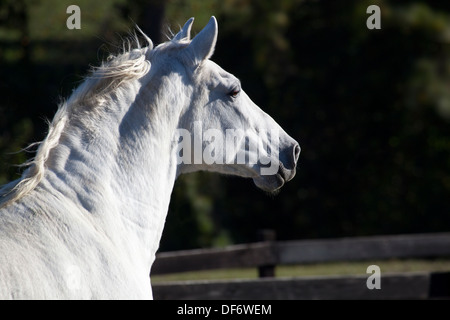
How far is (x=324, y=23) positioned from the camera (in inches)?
510

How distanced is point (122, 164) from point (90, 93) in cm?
37

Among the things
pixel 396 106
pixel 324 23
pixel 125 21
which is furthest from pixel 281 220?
pixel 125 21

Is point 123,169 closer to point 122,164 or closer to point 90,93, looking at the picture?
point 122,164

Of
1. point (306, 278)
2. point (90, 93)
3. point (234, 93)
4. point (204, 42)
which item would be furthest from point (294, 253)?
point (90, 93)

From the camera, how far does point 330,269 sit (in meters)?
10.9

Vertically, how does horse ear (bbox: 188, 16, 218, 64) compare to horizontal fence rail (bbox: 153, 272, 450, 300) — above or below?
above

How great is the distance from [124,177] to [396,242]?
530 centimetres

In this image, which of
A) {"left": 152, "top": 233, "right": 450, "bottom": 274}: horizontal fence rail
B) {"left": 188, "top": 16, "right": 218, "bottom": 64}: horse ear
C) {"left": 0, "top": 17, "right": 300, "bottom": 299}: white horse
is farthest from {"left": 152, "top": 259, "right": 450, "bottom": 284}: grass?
{"left": 188, "top": 16, "right": 218, "bottom": 64}: horse ear

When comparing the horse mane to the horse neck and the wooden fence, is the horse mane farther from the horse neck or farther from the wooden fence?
the wooden fence

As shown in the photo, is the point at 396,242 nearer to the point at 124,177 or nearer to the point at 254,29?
the point at 124,177

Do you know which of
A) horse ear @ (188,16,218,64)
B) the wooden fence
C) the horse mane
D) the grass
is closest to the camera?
the horse mane

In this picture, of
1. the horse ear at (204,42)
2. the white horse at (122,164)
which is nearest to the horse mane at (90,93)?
the white horse at (122,164)

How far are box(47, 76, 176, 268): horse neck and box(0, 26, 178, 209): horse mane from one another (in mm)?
41

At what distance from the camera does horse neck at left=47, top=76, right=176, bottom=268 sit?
2711 mm
